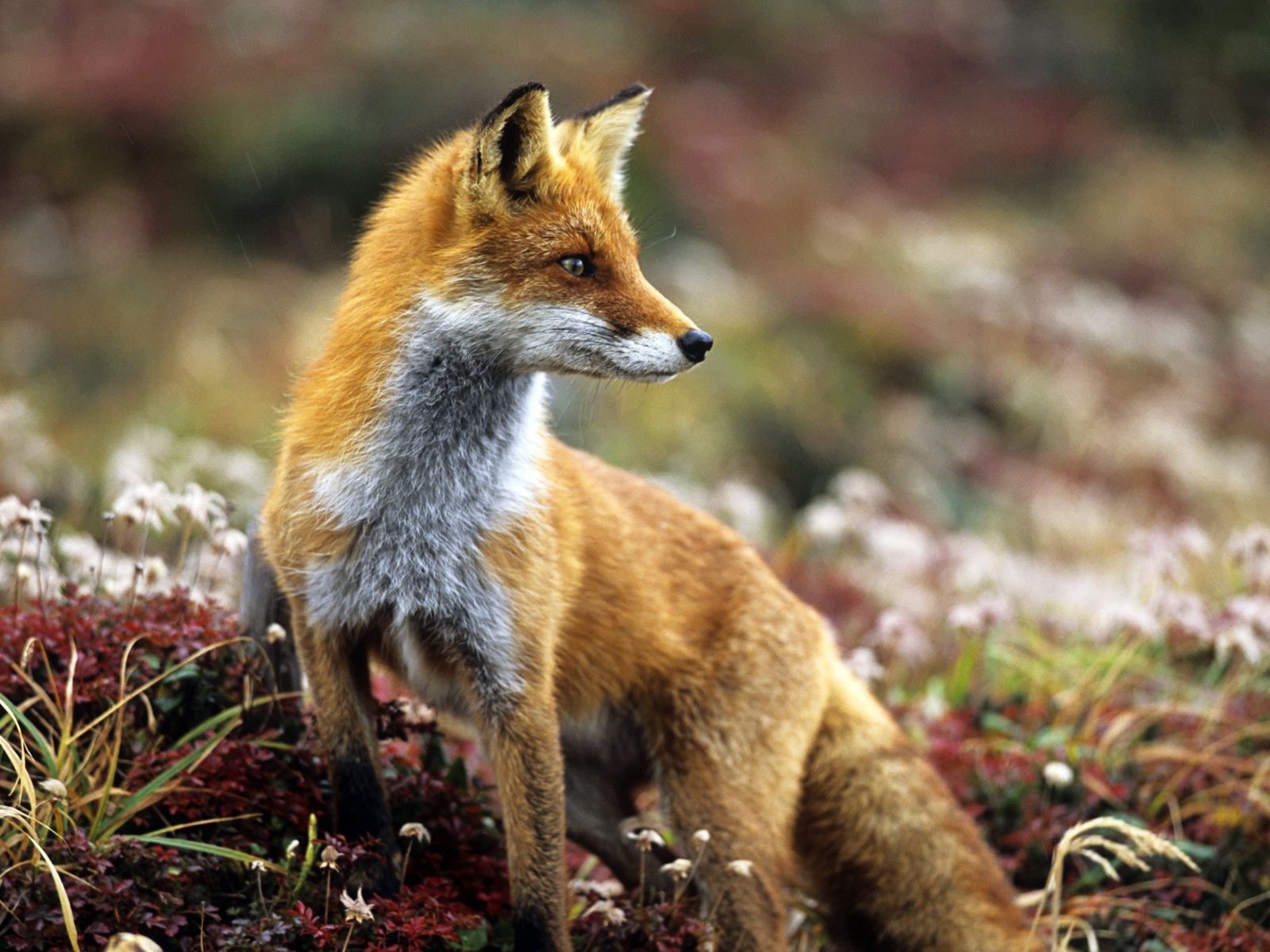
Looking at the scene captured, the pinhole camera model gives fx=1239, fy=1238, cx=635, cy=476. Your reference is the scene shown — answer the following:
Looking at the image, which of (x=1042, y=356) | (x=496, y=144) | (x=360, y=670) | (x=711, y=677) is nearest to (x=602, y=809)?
(x=711, y=677)

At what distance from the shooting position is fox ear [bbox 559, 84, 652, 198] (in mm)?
4281

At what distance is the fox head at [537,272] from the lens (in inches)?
151

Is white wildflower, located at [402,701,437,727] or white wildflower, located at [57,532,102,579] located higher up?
white wildflower, located at [57,532,102,579]

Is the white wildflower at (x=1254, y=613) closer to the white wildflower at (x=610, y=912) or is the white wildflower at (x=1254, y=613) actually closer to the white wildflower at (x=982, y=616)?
the white wildflower at (x=982, y=616)

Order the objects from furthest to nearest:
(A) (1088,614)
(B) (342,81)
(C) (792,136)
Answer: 1. (C) (792,136)
2. (B) (342,81)
3. (A) (1088,614)

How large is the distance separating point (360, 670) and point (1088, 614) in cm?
523

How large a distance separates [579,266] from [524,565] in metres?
0.98

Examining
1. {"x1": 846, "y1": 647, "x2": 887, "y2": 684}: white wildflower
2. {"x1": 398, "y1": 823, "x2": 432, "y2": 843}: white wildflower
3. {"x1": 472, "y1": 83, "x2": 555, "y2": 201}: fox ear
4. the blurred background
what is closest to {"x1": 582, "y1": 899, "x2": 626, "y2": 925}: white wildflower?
{"x1": 398, "y1": 823, "x2": 432, "y2": 843}: white wildflower

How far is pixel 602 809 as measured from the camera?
494 centimetres

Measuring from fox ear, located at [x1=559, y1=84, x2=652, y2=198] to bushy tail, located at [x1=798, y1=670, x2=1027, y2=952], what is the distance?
2266 mm

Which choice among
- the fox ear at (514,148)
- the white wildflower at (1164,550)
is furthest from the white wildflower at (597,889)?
the white wildflower at (1164,550)

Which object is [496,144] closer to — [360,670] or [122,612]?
[360,670]

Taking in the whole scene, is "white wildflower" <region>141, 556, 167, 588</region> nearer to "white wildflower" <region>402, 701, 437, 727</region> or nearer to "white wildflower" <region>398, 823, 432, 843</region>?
"white wildflower" <region>402, 701, 437, 727</region>

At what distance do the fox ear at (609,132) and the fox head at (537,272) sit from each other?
9.2 inches
